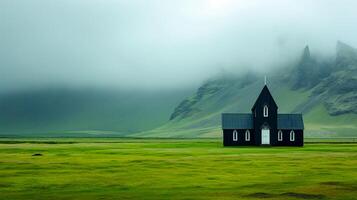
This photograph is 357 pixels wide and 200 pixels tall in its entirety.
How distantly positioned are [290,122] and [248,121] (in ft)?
29.5

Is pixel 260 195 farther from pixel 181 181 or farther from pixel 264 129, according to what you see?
pixel 264 129

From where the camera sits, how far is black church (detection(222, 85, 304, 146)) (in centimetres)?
12056

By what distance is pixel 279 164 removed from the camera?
57000 millimetres

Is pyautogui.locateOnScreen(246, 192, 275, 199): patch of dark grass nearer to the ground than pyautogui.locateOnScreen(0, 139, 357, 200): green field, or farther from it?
nearer to the ground

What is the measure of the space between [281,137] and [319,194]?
88164 millimetres

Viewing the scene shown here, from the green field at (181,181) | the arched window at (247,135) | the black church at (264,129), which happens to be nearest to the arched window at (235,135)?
the black church at (264,129)

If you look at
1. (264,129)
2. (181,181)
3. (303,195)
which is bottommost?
(303,195)

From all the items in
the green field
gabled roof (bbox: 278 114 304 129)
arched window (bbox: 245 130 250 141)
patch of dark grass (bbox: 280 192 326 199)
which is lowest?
patch of dark grass (bbox: 280 192 326 199)

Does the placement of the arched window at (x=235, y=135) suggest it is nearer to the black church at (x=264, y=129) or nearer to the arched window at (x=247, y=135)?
the black church at (x=264, y=129)

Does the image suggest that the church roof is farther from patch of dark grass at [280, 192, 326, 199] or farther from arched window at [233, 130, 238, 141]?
patch of dark grass at [280, 192, 326, 199]

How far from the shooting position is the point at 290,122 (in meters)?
124

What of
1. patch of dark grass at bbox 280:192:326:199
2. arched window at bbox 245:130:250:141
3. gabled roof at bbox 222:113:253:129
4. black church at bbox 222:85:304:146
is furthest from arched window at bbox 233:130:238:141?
patch of dark grass at bbox 280:192:326:199

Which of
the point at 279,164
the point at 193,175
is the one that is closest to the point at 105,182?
the point at 193,175

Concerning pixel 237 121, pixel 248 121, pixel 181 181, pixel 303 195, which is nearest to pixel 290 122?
pixel 248 121
